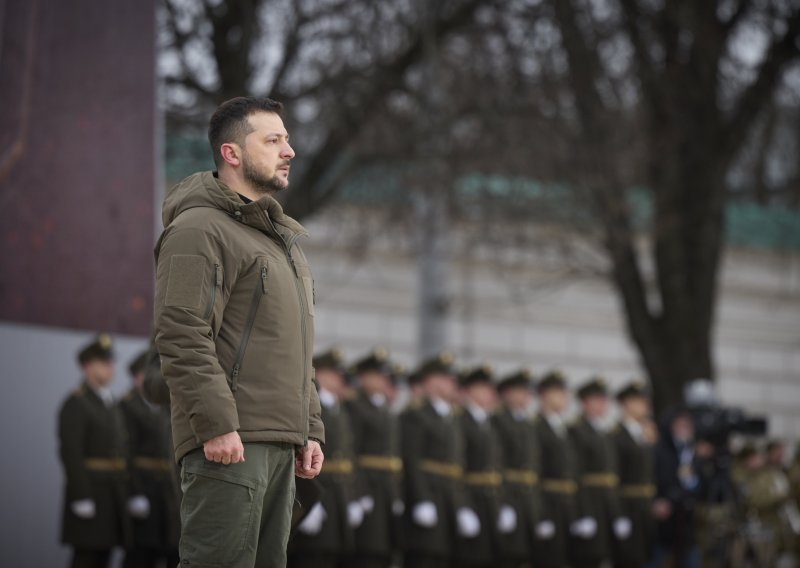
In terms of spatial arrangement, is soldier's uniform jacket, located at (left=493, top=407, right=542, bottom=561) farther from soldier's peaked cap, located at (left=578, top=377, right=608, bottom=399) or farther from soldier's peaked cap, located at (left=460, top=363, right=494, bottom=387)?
soldier's peaked cap, located at (left=578, top=377, right=608, bottom=399)

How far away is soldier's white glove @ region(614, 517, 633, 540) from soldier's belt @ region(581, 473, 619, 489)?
0.28 meters

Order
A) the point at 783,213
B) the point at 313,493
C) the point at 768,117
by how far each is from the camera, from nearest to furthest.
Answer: the point at 313,493 → the point at 768,117 → the point at 783,213

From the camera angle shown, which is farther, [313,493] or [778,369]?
[778,369]

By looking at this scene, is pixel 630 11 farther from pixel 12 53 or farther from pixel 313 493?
pixel 313 493

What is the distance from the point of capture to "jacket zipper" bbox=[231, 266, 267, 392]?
12.5 feet

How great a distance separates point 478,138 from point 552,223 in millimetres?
1105

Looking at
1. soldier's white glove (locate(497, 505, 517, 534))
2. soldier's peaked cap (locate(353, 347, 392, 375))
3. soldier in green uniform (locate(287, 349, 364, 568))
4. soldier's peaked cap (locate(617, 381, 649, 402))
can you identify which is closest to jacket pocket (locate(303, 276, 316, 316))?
soldier in green uniform (locate(287, 349, 364, 568))

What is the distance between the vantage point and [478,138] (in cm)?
1245

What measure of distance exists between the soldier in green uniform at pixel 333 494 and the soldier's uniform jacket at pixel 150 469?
2.65 feet

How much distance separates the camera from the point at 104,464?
8.02 m

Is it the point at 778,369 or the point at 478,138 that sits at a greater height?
the point at 478,138

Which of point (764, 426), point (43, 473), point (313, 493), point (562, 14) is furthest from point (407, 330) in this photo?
point (313, 493)

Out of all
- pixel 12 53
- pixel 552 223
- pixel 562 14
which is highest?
pixel 562 14

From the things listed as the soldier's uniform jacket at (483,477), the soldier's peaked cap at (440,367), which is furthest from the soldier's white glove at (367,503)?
the soldier's peaked cap at (440,367)
